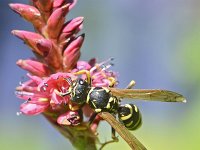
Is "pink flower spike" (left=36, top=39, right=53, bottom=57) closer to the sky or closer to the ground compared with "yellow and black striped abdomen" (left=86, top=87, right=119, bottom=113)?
closer to the sky

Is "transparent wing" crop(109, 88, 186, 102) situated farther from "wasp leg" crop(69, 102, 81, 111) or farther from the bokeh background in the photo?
the bokeh background

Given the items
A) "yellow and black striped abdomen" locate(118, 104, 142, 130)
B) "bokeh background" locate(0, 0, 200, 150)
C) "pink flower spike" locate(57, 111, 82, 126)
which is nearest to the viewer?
"pink flower spike" locate(57, 111, 82, 126)

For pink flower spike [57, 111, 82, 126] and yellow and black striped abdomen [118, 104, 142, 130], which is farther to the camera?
yellow and black striped abdomen [118, 104, 142, 130]

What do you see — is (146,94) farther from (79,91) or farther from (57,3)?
(57,3)

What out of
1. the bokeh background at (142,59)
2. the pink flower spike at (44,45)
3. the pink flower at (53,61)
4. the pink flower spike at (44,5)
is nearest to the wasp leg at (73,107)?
the pink flower at (53,61)

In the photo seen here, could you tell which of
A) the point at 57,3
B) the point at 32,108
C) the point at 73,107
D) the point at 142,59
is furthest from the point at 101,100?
the point at 142,59

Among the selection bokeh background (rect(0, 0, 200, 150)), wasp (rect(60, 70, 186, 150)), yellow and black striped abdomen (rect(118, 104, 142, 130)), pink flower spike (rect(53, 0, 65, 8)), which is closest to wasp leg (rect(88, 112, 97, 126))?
wasp (rect(60, 70, 186, 150))
